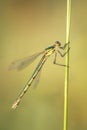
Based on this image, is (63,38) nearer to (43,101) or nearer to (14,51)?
(14,51)

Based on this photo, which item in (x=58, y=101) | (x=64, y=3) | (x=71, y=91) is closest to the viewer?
(x=58, y=101)

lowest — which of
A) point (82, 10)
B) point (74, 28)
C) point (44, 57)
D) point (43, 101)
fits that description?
point (43, 101)

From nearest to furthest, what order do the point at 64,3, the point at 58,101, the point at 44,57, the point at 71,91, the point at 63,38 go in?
the point at 44,57
the point at 58,101
the point at 71,91
the point at 63,38
the point at 64,3

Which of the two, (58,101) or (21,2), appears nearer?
(58,101)

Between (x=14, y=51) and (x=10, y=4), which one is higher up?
(x=10, y=4)

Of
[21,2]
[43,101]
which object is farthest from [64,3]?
[43,101]

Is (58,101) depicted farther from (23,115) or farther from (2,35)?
(2,35)
